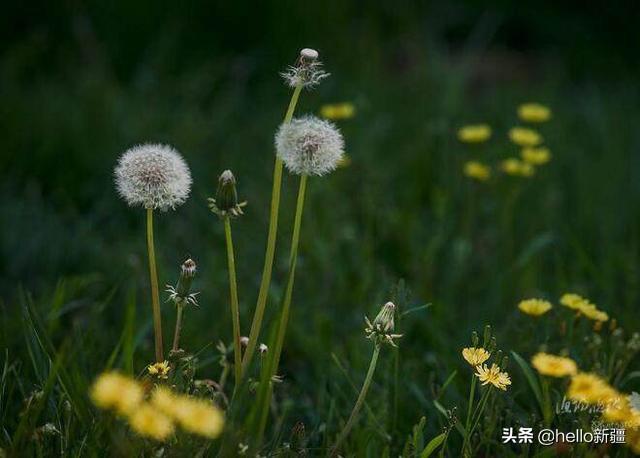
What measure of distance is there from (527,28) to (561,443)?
13.4ft

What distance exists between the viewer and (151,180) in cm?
142

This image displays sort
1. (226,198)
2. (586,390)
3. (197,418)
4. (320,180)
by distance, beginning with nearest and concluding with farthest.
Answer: (197,418), (586,390), (226,198), (320,180)

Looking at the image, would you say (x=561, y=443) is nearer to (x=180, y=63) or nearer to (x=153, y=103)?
(x=153, y=103)

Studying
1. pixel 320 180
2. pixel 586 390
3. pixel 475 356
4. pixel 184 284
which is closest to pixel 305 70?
pixel 184 284

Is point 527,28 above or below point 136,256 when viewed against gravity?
above

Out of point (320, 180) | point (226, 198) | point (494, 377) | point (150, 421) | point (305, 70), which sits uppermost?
point (305, 70)

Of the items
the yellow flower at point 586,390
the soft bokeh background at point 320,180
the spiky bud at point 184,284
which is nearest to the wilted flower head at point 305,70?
the spiky bud at point 184,284

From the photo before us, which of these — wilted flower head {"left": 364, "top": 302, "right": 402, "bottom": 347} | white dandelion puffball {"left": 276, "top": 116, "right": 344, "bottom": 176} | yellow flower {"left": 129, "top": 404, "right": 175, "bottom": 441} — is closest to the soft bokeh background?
wilted flower head {"left": 364, "top": 302, "right": 402, "bottom": 347}

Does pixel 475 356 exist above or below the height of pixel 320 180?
above

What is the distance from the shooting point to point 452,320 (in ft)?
7.71

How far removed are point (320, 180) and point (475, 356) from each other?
60.9 inches

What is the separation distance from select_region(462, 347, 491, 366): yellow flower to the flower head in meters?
0.43

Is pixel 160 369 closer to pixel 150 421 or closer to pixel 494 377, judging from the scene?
pixel 150 421

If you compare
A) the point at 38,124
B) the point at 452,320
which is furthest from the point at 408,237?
the point at 38,124
